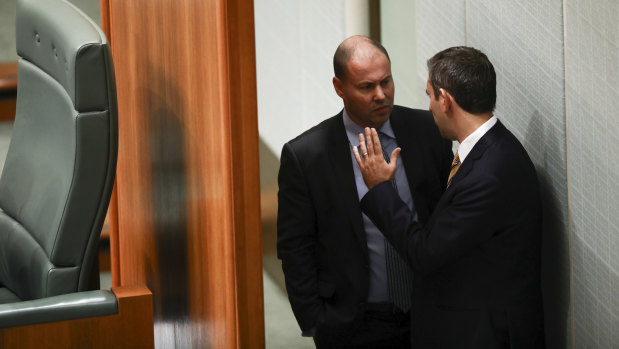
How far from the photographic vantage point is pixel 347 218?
5.70 feet

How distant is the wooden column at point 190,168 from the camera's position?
1.44 m

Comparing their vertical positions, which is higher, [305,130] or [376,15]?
[376,15]

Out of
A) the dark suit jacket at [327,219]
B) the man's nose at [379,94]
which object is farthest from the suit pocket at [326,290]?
the man's nose at [379,94]

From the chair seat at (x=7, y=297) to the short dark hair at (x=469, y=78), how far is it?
109 cm

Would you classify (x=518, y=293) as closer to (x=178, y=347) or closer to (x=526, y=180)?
(x=526, y=180)

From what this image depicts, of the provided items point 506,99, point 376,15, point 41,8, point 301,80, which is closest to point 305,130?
point 301,80

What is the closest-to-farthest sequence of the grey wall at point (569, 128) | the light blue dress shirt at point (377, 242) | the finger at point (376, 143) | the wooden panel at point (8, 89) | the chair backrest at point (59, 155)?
1. the grey wall at point (569, 128)
2. the chair backrest at point (59, 155)
3. the finger at point (376, 143)
4. the light blue dress shirt at point (377, 242)
5. the wooden panel at point (8, 89)

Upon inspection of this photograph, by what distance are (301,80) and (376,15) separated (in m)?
0.31

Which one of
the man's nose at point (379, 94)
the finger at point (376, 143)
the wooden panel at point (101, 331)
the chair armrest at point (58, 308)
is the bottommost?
the wooden panel at point (101, 331)

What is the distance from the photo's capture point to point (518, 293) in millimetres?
1546

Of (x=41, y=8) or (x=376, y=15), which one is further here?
(x=376, y=15)

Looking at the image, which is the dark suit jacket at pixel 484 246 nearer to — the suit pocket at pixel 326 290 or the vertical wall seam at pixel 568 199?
the vertical wall seam at pixel 568 199

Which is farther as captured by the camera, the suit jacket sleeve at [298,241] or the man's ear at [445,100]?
the suit jacket sleeve at [298,241]

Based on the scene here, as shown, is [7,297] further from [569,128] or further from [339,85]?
[569,128]
